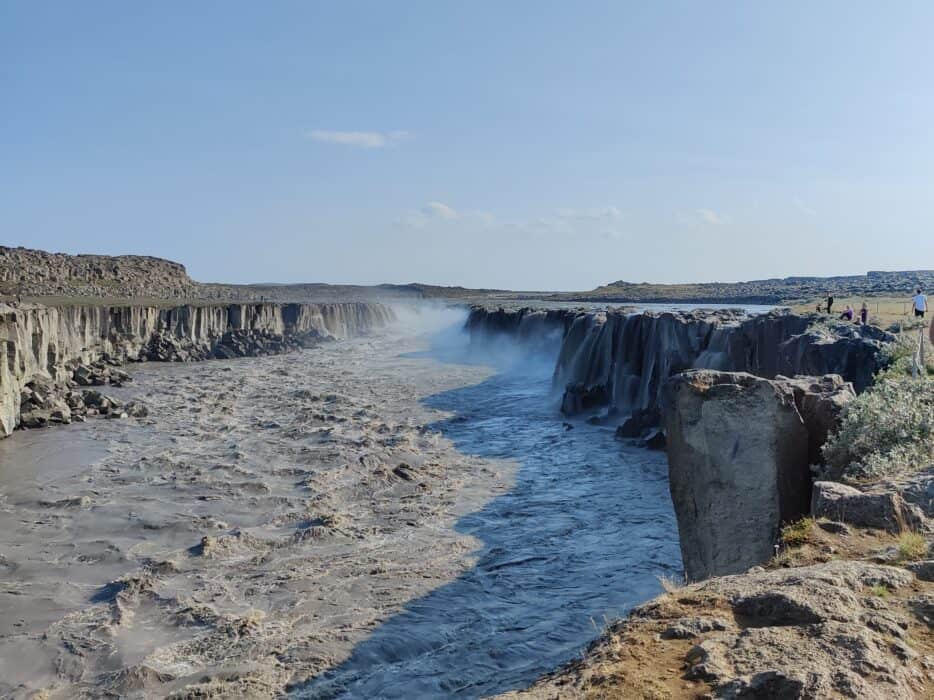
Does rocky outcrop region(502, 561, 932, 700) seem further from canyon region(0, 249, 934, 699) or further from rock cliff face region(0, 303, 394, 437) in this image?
rock cliff face region(0, 303, 394, 437)

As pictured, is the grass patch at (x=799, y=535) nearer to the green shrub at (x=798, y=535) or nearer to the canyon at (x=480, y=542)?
the green shrub at (x=798, y=535)

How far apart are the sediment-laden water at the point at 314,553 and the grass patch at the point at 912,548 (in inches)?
95.7

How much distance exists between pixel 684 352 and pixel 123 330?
36.3 metres

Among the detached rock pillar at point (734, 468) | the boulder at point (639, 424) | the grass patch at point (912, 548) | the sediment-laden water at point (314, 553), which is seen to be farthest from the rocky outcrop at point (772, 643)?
the boulder at point (639, 424)

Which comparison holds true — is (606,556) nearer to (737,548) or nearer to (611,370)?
(737,548)

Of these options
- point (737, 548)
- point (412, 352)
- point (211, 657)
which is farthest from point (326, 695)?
point (412, 352)

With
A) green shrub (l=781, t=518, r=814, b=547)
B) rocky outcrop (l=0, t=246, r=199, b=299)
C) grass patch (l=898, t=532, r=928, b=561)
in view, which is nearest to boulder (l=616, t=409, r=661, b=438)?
green shrub (l=781, t=518, r=814, b=547)

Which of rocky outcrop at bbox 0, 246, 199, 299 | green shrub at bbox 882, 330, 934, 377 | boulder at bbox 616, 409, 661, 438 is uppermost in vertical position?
rocky outcrop at bbox 0, 246, 199, 299

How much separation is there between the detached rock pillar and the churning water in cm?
196

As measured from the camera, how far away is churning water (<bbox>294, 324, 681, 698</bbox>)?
8773 mm

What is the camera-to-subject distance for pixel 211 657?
9016 mm

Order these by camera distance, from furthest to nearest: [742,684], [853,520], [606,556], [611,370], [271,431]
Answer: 1. [611,370]
2. [271,431]
3. [606,556]
4. [853,520]
5. [742,684]

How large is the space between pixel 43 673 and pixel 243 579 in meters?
3.02

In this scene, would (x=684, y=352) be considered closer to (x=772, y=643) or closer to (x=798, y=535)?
(x=798, y=535)
